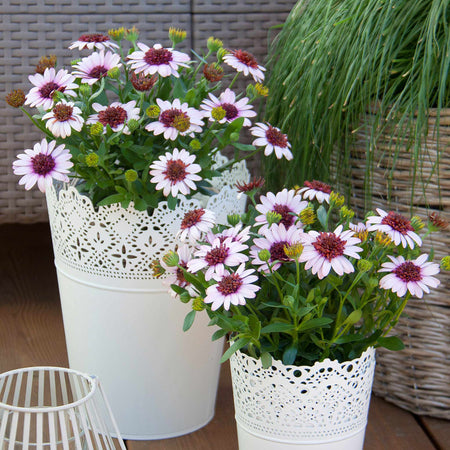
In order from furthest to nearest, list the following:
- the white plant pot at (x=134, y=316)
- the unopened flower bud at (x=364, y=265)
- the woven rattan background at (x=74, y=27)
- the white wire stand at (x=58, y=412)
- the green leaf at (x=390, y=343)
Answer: the woven rattan background at (x=74, y=27) → the white plant pot at (x=134, y=316) → the green leaf at (x=390, y=343) → the unopened flower bud at (x=364, y=265) → the white wire stand at (x=58, y=412)

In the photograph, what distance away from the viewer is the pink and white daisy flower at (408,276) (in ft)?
2.56

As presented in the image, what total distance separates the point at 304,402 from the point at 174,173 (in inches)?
12.1

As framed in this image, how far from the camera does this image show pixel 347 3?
1070 mm

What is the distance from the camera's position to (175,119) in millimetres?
889

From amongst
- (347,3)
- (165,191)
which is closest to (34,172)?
(165,191)

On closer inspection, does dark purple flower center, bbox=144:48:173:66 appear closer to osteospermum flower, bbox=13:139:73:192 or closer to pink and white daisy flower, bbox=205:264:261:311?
osteospermum flower, bbox=13:139:73:192

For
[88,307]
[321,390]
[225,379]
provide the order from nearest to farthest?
[321,390] < [88,307] < [225,379]

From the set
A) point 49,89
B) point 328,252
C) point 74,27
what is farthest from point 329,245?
point 74,27

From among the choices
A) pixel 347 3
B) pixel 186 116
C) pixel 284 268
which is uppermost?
pixel 347 3

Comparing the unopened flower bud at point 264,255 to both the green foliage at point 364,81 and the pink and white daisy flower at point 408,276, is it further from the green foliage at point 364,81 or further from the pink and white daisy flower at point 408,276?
the green foliage at point 364,81

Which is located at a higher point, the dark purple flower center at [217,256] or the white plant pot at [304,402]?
the dark purple flower center at [217,256]

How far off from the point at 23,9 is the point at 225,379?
0.74 meters

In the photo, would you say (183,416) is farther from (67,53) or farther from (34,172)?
(67,53)

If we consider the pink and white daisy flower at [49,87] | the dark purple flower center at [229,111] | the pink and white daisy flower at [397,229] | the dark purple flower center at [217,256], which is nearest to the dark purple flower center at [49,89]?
the pink and white daisy flower at [49,87]
